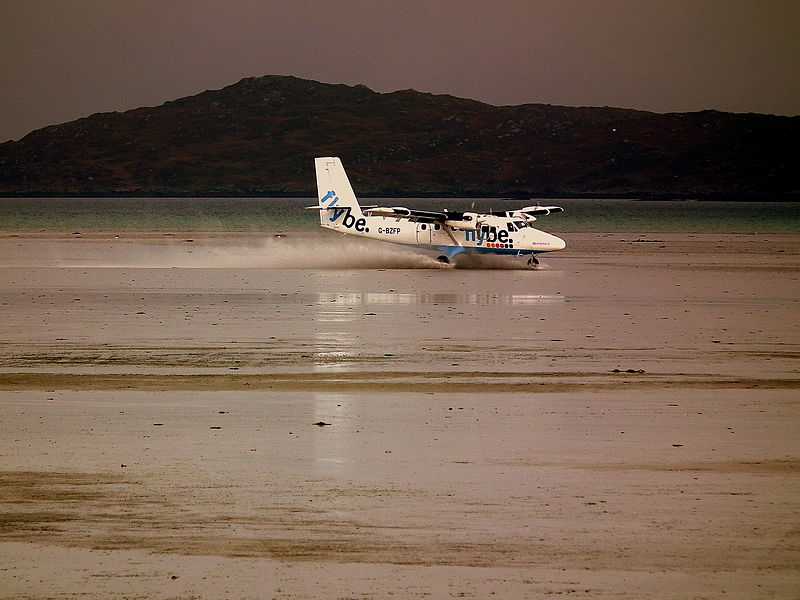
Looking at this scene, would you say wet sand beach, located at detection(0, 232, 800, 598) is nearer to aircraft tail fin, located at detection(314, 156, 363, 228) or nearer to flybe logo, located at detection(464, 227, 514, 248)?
flybe logo, located at detection(464, 227, 514, 248)

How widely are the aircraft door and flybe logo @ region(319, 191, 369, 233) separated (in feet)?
7.56

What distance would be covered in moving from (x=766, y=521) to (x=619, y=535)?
49.1 inches

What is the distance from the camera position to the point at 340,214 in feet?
165

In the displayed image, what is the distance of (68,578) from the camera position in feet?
28.2

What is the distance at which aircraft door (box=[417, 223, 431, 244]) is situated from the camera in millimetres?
48406

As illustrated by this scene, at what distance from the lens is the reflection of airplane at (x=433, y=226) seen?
155ft

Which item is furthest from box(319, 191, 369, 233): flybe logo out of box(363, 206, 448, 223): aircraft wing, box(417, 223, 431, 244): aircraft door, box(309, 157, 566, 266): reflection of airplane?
box(417, 223, 431, 244): aircraft door

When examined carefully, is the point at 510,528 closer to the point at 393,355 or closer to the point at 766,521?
the point at 766,521

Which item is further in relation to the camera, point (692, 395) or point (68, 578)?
point (692, 395)

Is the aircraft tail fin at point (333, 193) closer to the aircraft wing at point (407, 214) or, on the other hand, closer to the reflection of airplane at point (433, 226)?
the reflection of airplane at point (433, 226)

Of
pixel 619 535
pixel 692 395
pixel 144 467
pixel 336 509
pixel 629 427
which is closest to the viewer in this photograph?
pixel 619 535

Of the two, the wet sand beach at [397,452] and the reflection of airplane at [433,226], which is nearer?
the wet sand beach at [397,452]

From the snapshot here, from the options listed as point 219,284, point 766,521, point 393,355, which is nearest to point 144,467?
point 766,521

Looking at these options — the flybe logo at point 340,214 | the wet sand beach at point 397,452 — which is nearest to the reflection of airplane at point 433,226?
the flybe logo at point 340,214
